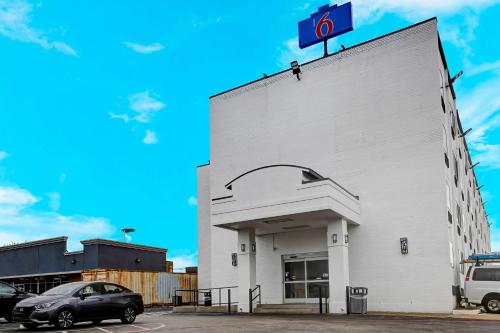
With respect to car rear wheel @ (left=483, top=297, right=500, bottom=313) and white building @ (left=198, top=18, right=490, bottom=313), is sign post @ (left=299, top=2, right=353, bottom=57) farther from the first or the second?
car rear wheel @ (left=483, top=297, right=500, bottom=313)

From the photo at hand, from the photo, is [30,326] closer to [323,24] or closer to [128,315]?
[128,315]

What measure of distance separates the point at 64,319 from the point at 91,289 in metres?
1.52

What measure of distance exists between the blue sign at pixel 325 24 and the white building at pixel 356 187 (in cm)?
203

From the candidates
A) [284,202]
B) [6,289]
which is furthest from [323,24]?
[6,289]

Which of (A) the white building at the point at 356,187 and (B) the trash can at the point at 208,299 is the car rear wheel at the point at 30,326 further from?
(B) the trash can at the point at 208,299

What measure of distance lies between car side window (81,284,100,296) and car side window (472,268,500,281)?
1553cm

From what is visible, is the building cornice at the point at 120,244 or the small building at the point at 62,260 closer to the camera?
the building cornice at the point at 120,244

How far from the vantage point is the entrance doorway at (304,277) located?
24.8 metres

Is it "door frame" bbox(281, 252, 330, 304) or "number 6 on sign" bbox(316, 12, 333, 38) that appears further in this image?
"number 6 on sign" bbox(316, 12, 333, 38)

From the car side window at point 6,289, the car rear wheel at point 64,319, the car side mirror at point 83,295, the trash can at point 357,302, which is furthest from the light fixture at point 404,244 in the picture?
the car side window at point 6,289

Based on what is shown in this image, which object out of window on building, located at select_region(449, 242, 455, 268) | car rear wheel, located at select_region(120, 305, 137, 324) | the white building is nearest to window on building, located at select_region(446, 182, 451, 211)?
the white building

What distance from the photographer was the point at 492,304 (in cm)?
2223

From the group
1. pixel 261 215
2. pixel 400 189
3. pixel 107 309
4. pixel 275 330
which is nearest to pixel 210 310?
pixel 261 215

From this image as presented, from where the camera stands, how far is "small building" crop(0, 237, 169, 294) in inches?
1437
